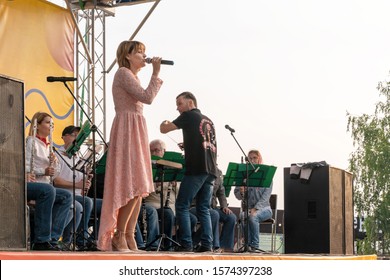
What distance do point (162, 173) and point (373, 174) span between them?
28724 mm

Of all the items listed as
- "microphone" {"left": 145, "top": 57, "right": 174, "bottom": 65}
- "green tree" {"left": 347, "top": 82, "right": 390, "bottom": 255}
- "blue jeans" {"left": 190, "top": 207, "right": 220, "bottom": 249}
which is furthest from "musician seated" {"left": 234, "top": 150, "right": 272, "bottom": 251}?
A: "green tree" {"left": 347, "top": 82, "right": 390, "bottom": 255}

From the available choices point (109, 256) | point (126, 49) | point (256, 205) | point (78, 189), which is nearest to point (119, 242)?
point (109, 256)

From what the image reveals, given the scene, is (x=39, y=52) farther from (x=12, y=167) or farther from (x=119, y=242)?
(x=12, y=167)

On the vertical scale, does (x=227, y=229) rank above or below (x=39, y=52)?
below

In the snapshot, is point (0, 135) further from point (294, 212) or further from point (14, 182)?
point (294, 212)

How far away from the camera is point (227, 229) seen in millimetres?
10758

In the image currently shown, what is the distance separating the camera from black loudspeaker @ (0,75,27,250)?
5902mm

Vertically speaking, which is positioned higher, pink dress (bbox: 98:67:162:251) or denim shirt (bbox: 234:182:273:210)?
pink dress (bbox: 98:67:162:251)

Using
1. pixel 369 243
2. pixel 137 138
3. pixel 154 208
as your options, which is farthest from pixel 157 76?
pixel 369 243

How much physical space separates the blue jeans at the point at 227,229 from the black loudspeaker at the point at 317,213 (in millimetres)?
845

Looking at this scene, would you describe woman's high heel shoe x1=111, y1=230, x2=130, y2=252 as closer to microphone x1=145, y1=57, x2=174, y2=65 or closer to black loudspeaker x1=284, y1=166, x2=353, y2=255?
microphone x1=145, y1=57, x2=174, y2=65

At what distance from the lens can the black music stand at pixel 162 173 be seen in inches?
327

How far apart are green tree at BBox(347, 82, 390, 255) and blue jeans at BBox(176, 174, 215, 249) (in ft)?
86.0
